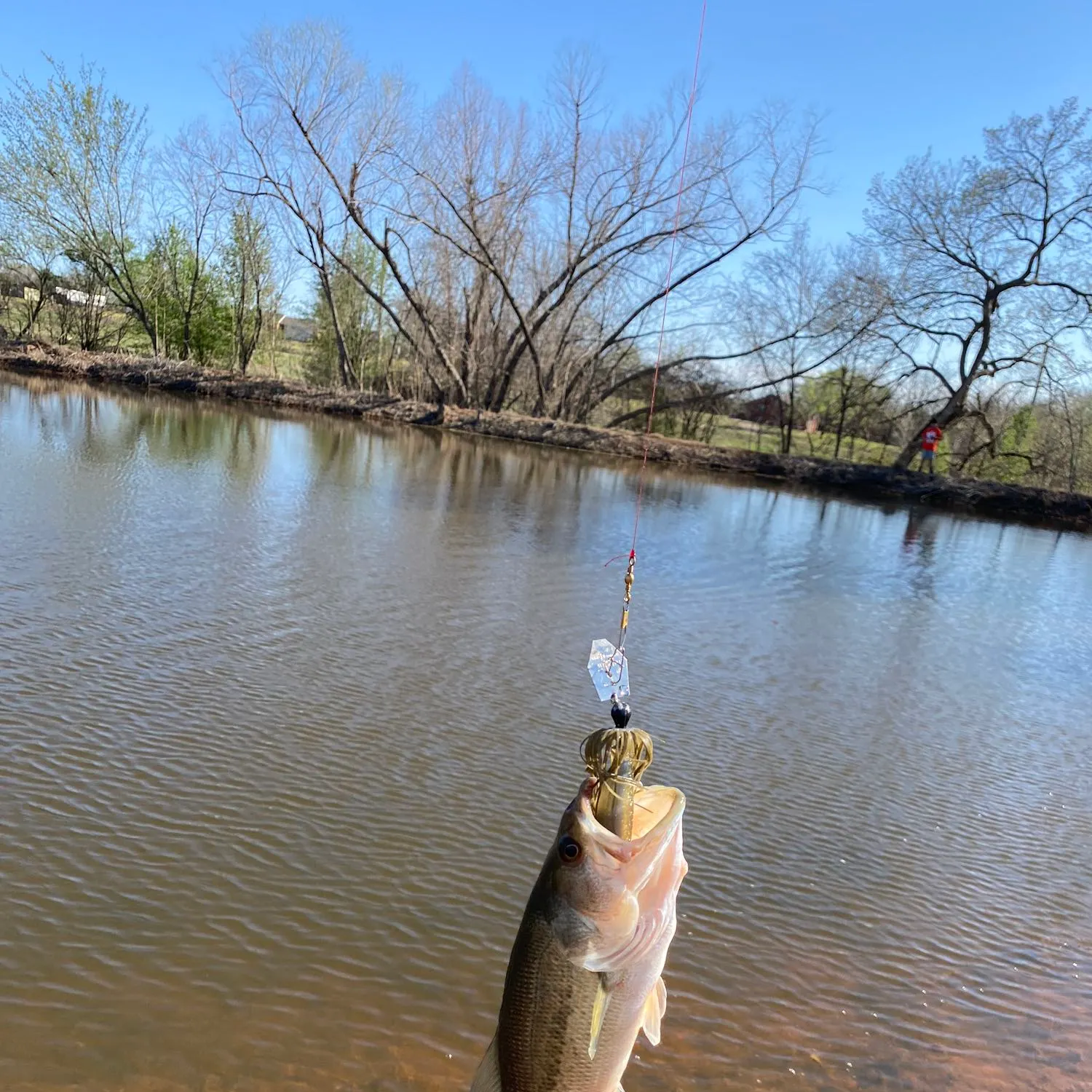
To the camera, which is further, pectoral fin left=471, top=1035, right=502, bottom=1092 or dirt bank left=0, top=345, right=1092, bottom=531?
dirt bank left=0, top=345, right=1092, bottom=531

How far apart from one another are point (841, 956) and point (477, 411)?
33.4 meters

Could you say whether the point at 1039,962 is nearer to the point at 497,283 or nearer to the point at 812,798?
the point at 812,798

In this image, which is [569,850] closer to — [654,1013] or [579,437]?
[654,1013]

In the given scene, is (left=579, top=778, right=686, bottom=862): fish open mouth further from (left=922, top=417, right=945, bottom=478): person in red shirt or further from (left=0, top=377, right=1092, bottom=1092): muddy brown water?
(left=922, top=417, right=945, bottom=478): person in red shirt

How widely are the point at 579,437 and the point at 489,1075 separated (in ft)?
111

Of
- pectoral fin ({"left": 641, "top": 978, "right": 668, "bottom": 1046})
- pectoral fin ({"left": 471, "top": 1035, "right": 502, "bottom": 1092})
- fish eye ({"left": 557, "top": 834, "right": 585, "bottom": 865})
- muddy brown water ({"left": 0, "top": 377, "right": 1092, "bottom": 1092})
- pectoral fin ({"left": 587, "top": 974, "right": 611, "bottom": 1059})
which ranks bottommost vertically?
muddy brown water ({"left": 0, "top": 377, "right": 1092, "bottom": 1092})

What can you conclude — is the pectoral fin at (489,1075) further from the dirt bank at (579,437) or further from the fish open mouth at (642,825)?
the dirt bank at (579,437)

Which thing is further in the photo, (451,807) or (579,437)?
(579,437)

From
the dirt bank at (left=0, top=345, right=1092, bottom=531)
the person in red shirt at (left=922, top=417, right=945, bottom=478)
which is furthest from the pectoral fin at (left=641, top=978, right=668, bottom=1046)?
the person in red shirt at (left=922, top=417, right=945, bottom=478)

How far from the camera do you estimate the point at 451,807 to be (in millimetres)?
5480

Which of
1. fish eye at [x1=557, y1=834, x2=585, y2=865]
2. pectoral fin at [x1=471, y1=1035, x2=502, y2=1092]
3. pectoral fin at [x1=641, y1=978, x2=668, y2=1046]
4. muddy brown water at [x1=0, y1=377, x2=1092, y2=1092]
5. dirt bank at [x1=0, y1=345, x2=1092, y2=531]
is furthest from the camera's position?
dirt bank at [x1=0, y1=345, x2=1092, y2=531]

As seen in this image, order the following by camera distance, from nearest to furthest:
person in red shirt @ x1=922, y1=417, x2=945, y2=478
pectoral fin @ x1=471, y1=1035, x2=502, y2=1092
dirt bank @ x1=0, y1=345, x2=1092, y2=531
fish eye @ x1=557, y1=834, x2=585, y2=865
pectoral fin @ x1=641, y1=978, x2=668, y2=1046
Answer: fish eye @ x1=557, y1=834, x2=585, y2=865, pectoral fin @ x1=471, y1=1035, x2=502, y2=1092, pectoral fin @ x1=641, y1=978, x2=668, y2=1046, dirt bank @ x1=0, y1=345, x2=1092, y2=531, person in red shirt @ x1=922, y1=417, x2=945, y2=478

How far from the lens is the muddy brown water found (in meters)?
3.73

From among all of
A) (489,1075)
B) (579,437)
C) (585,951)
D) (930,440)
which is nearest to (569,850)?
(585,951)
